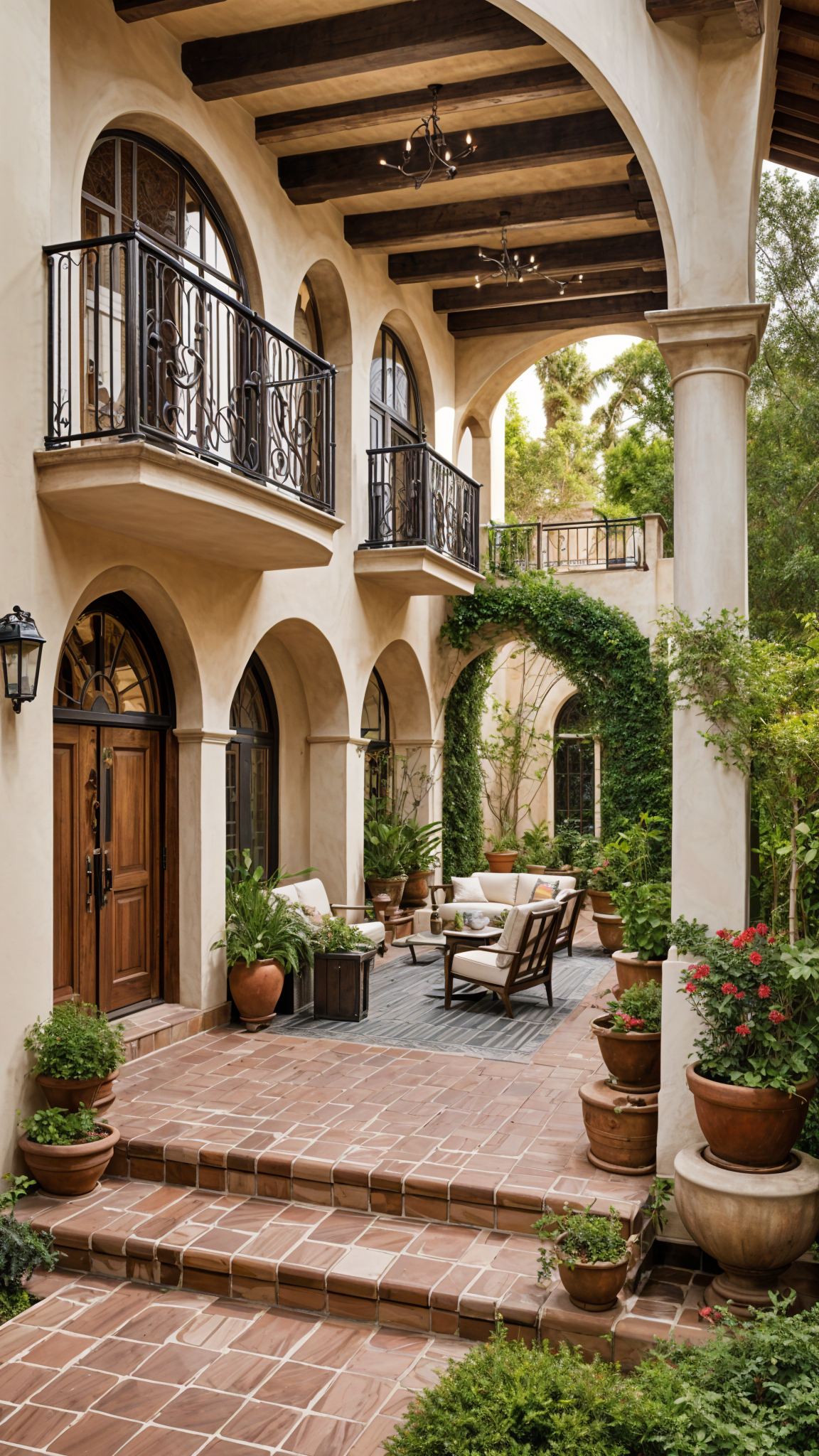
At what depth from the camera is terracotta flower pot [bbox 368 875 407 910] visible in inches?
464

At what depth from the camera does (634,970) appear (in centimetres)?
618

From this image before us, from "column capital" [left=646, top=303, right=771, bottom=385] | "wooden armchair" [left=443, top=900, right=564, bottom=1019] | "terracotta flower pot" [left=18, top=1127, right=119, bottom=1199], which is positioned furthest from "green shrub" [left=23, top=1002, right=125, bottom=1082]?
"column capital" [left=646, top=303, right=771, bottom=385]

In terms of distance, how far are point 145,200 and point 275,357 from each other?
1727 mm

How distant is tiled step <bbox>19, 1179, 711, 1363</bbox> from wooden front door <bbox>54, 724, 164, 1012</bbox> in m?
2.03

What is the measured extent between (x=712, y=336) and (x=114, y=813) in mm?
5106

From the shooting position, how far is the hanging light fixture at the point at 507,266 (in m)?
10.7

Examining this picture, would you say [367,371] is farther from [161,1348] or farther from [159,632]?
[161,1348]

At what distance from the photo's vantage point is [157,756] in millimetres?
8125

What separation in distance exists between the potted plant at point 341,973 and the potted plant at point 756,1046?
406 cm

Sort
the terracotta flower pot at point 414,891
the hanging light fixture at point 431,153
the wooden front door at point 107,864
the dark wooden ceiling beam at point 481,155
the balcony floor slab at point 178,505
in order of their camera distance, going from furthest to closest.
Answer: the terracotta flower pot at point 414,891, the dark wooden ceiling beam at point 481,155, the hanging light fixture at point 431,153, the wooden front door at point 107,864, the balcony floor slab at point 178,505

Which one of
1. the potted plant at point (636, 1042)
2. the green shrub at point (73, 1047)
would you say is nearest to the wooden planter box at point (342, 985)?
the green shrub at point (73, 1047)

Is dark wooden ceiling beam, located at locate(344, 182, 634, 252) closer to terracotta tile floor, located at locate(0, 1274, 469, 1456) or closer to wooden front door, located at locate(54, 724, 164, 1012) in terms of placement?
wooden front door, located at locate(54, 724, 164, 1012)

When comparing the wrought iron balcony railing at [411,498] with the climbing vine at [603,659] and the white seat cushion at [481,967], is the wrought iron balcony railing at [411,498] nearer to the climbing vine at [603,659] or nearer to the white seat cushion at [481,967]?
the climbing vine at [603,659]

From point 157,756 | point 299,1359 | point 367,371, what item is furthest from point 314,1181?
point 367,371
